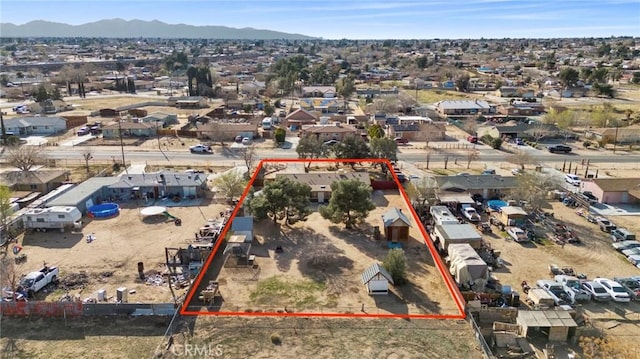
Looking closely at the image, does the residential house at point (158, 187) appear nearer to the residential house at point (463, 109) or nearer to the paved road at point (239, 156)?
the paved road at point (239, 156)

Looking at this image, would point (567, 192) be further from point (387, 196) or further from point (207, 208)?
point (207, 208)

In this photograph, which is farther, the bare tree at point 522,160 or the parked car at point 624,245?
the bare tree at point 522,160

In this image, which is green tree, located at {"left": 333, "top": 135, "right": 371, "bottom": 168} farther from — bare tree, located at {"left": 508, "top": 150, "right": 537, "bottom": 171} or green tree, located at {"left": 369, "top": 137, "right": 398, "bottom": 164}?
bare tree, located at {"left": 508, "top": 150, "right": 537, "bottom": 171}

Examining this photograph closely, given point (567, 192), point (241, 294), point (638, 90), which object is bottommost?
point (241, 294)

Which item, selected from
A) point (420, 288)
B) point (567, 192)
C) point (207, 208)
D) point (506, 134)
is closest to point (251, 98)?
point (506, 134)

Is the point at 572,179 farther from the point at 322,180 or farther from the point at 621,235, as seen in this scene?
the point at 322,180

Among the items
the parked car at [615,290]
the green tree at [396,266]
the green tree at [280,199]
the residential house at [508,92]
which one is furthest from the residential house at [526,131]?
the residential house at [508,92]

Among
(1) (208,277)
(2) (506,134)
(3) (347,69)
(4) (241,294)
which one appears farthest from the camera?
(3) (347,69)

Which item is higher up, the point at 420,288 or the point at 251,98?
the point at 251,98

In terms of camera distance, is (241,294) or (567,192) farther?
(567,192)
